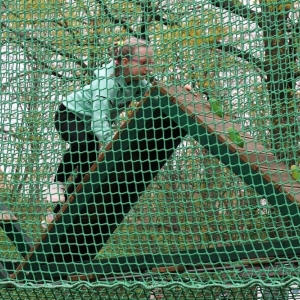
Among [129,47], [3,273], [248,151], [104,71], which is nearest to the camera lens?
[248,151]

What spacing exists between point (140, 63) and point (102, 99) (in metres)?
0.25

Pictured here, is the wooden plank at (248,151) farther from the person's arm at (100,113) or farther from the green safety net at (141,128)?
the person's arm at (100,113)

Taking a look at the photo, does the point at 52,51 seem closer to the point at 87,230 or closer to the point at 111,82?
the point at 111,82

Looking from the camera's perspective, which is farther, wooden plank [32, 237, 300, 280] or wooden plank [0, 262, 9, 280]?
wooden plank [0, 262, 9, 280]

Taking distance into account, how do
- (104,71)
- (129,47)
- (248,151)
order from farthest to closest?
(104,71) → (129,47) → (248,151)

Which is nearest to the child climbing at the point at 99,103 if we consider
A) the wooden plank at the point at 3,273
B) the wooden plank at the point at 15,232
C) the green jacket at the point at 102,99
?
the green jacket at the point at 102,99

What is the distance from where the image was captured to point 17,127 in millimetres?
2744

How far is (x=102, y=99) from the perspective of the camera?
106 inches

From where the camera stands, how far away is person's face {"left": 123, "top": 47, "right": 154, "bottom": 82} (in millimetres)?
2576

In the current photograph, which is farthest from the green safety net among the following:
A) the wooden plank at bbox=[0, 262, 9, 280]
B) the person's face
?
→ the wooden plank at bbox=[0, 262, 9, 280]

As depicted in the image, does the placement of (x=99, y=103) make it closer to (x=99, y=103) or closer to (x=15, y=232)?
(x=99, y=103)

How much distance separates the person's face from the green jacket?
0.16 feet

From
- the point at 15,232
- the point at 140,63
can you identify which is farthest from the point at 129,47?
the point at 15,232

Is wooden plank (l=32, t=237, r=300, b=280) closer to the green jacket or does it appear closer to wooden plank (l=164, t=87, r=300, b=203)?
wooden plank (l=164, t=87, r=300, b=203)
